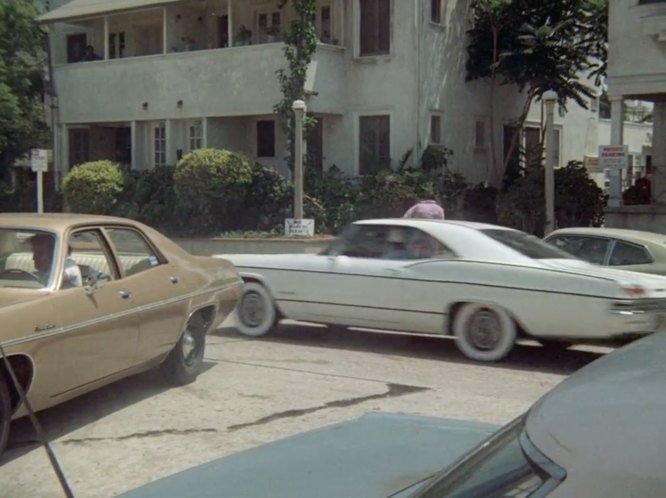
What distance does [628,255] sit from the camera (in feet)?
35.6

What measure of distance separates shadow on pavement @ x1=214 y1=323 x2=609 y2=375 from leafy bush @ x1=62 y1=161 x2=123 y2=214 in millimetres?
12286

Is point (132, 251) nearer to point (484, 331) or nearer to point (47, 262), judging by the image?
point (47, 262)

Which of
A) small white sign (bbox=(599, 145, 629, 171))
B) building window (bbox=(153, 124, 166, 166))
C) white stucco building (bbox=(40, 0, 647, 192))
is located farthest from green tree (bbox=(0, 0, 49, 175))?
small white sign (bbox=(599, 145, 629, 171))

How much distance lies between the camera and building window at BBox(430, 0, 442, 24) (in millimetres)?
22169

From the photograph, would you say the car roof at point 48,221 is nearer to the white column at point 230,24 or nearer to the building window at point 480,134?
the white column at point 230,24

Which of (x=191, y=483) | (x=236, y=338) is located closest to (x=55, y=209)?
(x=236, y=338)

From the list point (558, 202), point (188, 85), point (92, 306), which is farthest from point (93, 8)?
point (92, 306)

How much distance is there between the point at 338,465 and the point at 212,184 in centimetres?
1778

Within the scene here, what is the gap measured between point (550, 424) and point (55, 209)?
25.0 metres

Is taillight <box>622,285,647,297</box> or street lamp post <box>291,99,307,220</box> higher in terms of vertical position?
street lamp post <box>291,99,307,220</box>

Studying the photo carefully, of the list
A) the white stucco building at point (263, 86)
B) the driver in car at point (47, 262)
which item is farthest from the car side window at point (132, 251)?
the white stucco building at point (263, 86)

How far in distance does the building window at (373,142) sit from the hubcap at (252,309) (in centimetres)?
1152

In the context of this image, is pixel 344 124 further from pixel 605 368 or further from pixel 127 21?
pixel 605 368

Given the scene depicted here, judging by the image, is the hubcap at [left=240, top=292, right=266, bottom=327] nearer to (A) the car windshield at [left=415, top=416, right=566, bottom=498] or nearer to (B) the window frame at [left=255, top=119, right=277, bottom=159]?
(A) the car windshield at [left=415, top=416, right=566, bottom=498]
